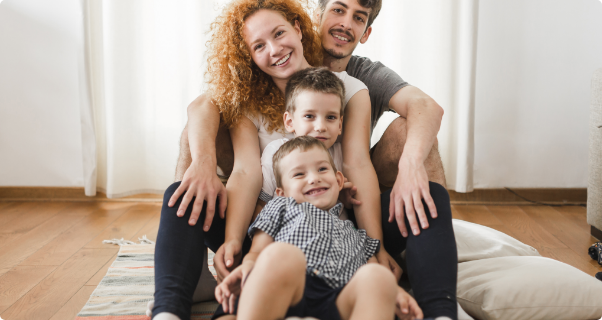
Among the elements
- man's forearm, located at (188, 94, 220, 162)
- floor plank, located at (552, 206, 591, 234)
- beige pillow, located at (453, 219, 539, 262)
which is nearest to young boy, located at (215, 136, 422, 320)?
man's forearm, located at (188, 94, 220, 162)

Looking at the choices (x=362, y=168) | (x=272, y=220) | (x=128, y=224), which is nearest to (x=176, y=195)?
(x=272, y=220)

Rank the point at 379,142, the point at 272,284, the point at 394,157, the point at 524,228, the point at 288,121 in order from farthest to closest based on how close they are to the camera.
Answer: the point at 524,228, the point at 379,142, the point at 394,157, the point at 288,121, the point at 272,284

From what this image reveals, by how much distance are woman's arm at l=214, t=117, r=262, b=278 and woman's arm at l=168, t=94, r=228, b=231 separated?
1.5 inches

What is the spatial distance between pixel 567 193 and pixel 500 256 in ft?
4.54

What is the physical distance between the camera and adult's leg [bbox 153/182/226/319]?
41.1 inches

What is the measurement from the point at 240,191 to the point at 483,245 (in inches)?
33.5

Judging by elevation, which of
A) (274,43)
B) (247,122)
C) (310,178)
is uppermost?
(274,43)

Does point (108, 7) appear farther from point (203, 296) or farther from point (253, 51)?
point (203, 296)

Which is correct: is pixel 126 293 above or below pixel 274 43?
→ below

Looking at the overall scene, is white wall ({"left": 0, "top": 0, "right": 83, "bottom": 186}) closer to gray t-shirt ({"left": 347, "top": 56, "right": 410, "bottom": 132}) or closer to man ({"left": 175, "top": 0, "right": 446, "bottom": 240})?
man ({"left": 175, "top": 0, "right": 446, "bottom": 240})

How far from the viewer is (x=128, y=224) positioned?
2.32 metres

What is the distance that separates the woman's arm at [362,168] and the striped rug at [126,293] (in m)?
0.53

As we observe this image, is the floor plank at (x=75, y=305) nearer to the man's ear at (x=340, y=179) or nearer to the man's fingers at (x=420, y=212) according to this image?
the man's ear at (x=340, y=179)

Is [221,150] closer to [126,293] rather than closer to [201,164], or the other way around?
[201,164]
